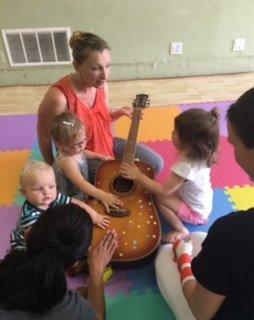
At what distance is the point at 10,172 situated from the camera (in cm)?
220

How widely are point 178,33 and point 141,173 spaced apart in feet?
6.05

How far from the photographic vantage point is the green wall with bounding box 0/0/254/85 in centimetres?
282

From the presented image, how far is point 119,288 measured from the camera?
155 centimetres

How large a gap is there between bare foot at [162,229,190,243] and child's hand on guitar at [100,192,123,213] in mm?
298

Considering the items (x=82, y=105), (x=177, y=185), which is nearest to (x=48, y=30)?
(x=82, y=105)

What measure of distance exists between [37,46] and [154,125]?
1313 mm

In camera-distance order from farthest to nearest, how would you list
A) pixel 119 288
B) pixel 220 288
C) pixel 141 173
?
pixel 141 173, pixel 119 288, pixel 220 288

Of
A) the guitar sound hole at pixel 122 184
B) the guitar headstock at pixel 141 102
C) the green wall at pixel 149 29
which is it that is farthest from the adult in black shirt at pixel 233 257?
the green wall at pixel 149 29

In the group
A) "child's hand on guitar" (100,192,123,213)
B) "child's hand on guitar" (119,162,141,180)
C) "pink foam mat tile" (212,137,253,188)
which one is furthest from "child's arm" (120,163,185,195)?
"pink foam mat tile" (212,137,253,188)

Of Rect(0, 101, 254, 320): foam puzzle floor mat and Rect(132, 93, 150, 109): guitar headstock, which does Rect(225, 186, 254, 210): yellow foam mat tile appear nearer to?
Rect(0, 101, 254, 320): foam puzzle floor mat

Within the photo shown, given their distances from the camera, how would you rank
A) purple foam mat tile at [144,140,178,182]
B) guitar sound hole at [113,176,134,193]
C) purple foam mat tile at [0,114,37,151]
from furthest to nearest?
purple foam mat tile at [0,114,37,151] → purple foam mat tile at [144,140,178,182] → guitar sound hole at [113,176,134,193]

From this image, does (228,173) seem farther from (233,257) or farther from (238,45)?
(238,45)

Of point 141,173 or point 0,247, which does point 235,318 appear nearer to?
point 141,173

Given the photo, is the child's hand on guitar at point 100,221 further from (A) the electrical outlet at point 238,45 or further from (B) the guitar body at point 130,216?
(A) the electrical outlet at point 238,45
